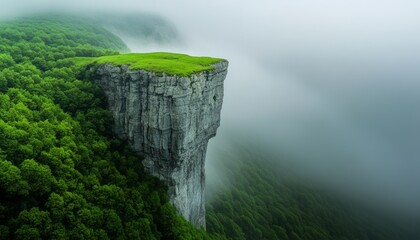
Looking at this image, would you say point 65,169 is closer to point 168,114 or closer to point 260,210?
point 168,114

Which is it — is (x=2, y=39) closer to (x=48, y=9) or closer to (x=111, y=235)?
(x=111, y=235)

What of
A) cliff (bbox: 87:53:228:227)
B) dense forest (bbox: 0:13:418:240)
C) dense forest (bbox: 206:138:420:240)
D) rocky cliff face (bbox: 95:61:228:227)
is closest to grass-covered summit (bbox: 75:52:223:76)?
cliff (bbox: 87:53:228:227)

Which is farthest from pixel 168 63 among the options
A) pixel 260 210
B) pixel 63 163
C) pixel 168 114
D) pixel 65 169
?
pixel 260 210

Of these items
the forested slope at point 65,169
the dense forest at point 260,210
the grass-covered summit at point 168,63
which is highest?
the grass-covered summit at point 168,63

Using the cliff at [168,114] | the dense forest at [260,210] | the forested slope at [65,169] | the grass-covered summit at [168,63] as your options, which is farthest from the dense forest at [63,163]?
the dense forest at [260,210]

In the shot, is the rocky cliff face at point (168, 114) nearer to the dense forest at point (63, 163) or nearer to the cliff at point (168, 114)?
the cliff at point (168, 114)

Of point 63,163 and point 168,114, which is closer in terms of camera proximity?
point 63,163
